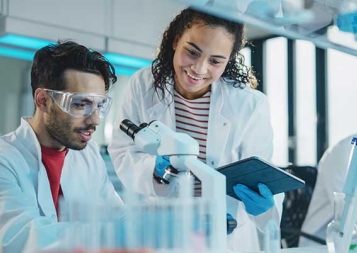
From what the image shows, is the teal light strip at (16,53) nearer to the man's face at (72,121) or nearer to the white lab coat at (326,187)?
the man's face at (72,121)

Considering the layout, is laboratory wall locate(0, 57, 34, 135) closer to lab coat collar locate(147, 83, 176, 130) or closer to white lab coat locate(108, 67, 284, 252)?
white lab coat locate(108, 67, 284, 252)

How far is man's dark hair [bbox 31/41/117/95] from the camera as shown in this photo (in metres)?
1.95

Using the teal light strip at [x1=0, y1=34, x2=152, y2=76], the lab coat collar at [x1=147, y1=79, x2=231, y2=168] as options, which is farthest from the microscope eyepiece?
the teal light strip at [x1=0, y1=34, x2=152, y2=76]

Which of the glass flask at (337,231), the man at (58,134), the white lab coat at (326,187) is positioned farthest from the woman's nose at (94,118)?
the white lab coat at (326,187)

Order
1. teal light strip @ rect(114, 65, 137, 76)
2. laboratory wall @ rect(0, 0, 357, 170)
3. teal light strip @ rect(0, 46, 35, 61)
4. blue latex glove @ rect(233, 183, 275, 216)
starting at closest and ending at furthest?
1. blue latex glove @ rect(233, 183, 275, 216)
2. laboratory wall @ rect(0, 0, 357, 170)
3. teal light strip @ rect(0, 46, 35, 61)
4. teal light strip @ rect(114, 65, 137, 76)

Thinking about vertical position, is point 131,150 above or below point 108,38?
below

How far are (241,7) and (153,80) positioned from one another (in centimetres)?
90

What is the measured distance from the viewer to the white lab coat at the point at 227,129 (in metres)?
2.14

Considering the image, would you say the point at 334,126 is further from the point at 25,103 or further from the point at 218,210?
the point at 218,210

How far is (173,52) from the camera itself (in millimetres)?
2203

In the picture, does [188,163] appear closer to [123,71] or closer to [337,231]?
[337,231]

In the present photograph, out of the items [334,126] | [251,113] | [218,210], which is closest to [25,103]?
[251,113]

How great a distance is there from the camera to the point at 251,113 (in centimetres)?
218

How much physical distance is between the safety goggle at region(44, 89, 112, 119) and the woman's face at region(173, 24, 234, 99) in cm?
32
